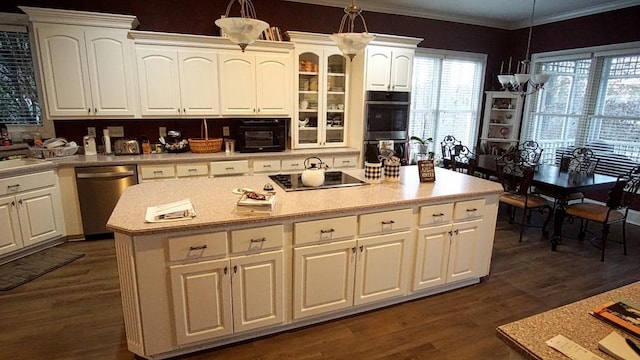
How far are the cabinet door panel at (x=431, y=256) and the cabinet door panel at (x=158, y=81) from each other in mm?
3112

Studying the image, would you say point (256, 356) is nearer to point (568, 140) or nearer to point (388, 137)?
point (388, 137)

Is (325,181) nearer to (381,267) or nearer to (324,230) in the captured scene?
(324,230)

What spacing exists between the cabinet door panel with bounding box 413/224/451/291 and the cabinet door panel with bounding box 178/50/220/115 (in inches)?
114

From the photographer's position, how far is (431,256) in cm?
273

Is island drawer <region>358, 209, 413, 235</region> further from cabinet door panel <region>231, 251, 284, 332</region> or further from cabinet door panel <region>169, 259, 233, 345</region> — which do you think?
cabinet door panel <region>169, 259, 233, 345</region>

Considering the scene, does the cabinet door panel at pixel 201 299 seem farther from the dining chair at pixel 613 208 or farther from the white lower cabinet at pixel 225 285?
the dining chair at pixel 613 208

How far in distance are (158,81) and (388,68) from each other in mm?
2817

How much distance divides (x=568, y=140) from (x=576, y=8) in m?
1.89

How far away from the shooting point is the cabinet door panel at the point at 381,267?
2.47 metres

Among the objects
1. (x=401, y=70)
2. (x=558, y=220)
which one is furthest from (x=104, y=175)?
(x=558, y=220)

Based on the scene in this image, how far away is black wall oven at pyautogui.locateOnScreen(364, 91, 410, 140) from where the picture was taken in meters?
4.63

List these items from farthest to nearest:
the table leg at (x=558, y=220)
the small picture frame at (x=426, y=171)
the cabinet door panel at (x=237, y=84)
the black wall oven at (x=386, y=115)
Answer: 1. the black wall oven at (x=386, y=115)
2. the cabinet door panel at (x=237, y=84)
3. the table leg at (x=558, y=220)
4. the small picture frame at (x=426, y=171)

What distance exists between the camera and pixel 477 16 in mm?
5723

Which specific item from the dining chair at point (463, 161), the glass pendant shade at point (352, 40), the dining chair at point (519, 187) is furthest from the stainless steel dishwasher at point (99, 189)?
the dining chair at point (519, 187)
